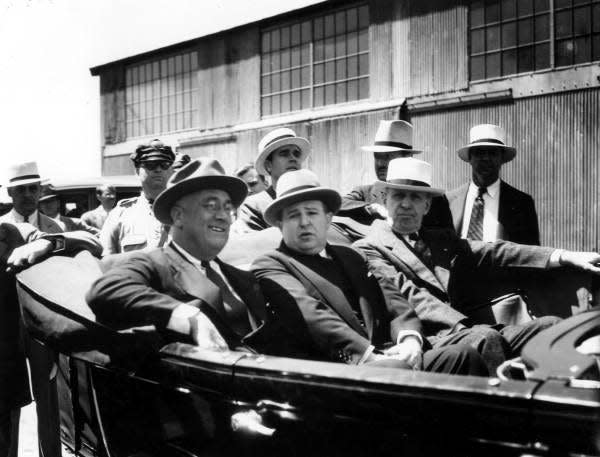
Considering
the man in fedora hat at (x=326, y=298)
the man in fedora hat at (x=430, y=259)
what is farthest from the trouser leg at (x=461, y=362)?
the man in fedora hat at (x=430, y=259)

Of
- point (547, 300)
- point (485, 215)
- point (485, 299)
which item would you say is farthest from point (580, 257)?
point (485, 215)

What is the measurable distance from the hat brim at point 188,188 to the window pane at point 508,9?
9.41 m

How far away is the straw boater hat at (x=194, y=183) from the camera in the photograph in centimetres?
310

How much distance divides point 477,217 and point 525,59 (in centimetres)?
693

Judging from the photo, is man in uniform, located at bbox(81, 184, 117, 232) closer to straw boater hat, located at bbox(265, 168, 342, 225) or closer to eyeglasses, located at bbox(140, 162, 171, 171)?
eyeglasses, located at bbox(140, 162, 171, 171)

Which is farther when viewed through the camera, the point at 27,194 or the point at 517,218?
the point at 27,194

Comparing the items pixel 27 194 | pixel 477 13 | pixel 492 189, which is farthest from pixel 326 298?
pixel 477 13

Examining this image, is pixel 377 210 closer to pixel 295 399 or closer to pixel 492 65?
pixel 295 399

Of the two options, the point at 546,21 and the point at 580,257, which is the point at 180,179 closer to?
the point at 580,257

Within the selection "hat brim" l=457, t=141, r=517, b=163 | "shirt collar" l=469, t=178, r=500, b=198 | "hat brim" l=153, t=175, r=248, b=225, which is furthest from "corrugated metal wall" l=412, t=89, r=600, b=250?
"hat brim" l=153, t=175, r=248, b=225

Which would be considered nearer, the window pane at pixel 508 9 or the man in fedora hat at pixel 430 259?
the man in fedora hat at pixel 430 259

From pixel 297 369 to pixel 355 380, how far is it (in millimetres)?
224

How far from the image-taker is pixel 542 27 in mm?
10945

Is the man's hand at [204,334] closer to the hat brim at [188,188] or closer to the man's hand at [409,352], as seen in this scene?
the hat brim at [188,188]
